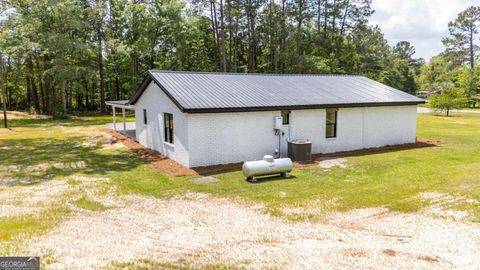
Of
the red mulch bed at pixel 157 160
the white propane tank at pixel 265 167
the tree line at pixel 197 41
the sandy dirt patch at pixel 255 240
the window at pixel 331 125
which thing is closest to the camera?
the sandy dirt patch at pixel 255 240

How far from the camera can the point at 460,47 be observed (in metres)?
63.7

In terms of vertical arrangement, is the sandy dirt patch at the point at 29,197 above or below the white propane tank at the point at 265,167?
below

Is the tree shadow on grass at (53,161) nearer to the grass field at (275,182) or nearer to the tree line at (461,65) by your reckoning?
the grass field at (275,182)

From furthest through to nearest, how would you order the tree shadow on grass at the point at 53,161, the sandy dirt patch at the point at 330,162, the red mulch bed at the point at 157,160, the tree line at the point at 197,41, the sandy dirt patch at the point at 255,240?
the tree line at the point at 197,41, the sandy dirt patch at the point at 330,162, the red mulch bed at the point at 157,160, the tree shadow on grass at the point at 53,161, the sandy dirt patch at the point at 255,240

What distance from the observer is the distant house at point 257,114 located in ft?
42.7

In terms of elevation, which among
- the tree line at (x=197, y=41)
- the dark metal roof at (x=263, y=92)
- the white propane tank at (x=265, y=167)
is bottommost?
the white propane tank at (x=265, y=167)

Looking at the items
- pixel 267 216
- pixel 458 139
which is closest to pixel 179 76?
pixel 267 216

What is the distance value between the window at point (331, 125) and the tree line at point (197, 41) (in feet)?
70.6

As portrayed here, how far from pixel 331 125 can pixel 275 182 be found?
6.24 m

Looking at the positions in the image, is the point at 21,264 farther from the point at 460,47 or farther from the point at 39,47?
the point at 460,47

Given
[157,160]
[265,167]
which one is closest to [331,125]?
[265,167]

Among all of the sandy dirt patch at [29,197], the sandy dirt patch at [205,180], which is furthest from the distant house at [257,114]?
the sandy dirt patch at [29,197]

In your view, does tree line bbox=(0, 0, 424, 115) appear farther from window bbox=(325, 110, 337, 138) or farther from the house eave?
window bbox=(325, 110, 337, 138)

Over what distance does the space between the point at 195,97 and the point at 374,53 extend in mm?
34974
